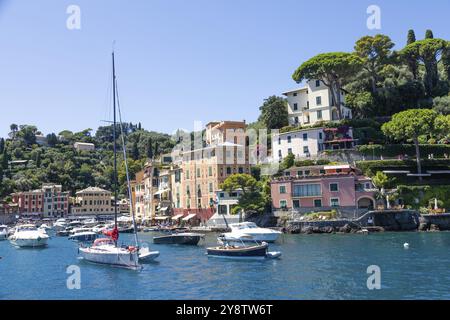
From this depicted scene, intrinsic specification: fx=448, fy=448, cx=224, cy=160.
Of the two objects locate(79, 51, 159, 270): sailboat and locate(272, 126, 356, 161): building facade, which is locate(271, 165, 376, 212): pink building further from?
locate(79, 51, 159, 270): sailboat

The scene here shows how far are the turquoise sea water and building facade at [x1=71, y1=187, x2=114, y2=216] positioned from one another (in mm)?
84639

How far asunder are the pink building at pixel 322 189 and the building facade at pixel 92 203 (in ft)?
249

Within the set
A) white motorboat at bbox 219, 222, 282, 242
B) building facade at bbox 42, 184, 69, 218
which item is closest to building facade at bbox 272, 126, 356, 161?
white motorboat at bbox 219, 222, 282, 242

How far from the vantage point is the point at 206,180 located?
288 ft

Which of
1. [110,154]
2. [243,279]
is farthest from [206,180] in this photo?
[110,154]

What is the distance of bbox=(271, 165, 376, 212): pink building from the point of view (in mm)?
71750

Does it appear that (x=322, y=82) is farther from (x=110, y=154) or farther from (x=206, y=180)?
(x=110, y=154)

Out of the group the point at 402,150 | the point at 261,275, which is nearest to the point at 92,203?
the point at 402,150

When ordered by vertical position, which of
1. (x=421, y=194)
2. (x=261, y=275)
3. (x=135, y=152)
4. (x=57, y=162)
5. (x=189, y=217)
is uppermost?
(x=135, y=152)

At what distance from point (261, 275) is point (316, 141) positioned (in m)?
53.0

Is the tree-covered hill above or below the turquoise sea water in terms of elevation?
above

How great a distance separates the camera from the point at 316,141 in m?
84.1

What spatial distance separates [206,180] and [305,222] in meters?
24.6

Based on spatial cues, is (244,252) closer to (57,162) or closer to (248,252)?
(248,252)
